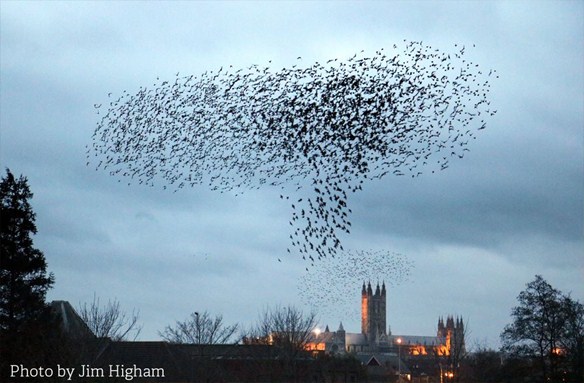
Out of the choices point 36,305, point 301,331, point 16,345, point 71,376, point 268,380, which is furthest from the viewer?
point 301,331

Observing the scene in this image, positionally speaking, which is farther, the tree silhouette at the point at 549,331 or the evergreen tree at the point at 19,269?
the tree silhouette at the point at 549,331

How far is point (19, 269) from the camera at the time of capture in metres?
52.1

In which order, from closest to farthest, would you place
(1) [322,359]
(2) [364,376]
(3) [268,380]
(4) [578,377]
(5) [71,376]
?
1. (5) [71,376]
2. (3) [268,380]
3. (4) [578,377]
4. (1) [322,359]
5. (2) [364,376]

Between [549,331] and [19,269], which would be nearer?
[19,269]

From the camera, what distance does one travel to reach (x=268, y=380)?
7400 cm

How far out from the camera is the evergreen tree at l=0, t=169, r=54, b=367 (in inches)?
1992

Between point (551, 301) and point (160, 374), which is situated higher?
point (551, 301)

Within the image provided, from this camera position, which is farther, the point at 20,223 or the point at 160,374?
the point at 160,374

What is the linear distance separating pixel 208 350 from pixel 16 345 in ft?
119

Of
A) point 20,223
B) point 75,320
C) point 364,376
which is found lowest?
point 364,376

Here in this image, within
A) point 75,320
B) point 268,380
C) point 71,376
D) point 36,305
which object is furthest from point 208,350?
point 71,376

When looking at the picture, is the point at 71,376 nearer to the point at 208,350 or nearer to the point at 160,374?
the point at 160,374

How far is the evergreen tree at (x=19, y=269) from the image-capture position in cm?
5059

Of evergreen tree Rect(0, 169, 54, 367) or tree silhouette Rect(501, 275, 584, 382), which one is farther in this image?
tree silhouette Rect(501, 275, 584, 382)
